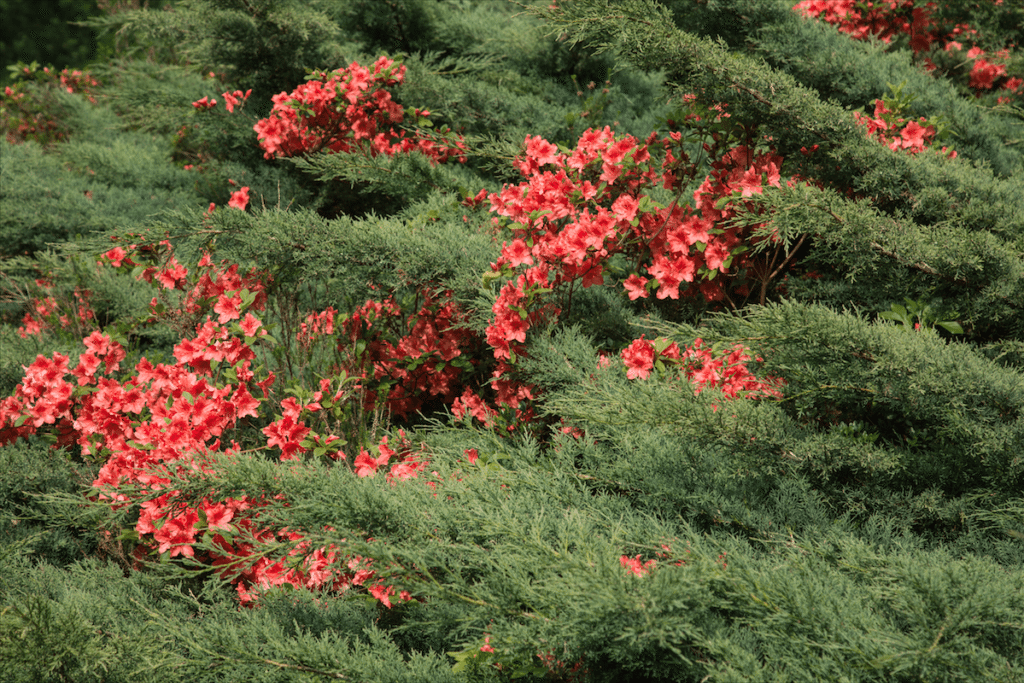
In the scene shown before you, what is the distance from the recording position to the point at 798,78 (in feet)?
9.33

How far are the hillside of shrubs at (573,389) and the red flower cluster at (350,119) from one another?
2 cm

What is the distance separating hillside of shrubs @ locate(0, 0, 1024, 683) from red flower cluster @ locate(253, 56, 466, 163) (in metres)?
0.02

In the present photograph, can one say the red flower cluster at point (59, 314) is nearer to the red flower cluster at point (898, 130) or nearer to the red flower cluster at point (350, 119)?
the red flower cluster at point (350, 119)

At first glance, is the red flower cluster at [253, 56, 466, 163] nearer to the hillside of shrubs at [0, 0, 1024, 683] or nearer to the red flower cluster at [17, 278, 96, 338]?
the hillside of shrubs at [0, 0, 1024, 683]

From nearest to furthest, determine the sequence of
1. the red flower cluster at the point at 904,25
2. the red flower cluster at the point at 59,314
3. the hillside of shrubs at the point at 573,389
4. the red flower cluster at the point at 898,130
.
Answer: the hillside of shrubs at the point at 573,389
the red flower cluster at the point at 898,130
the red flower cluster at the point at 59,314
the red flower cluster at the point at 904,25

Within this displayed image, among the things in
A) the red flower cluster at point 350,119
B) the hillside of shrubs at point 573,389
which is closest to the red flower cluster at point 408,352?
the hillside of shrubs at point 573,389

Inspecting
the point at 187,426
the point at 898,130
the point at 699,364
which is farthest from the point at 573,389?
the point at 898,130

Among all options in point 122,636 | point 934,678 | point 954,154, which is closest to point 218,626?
point 122,636

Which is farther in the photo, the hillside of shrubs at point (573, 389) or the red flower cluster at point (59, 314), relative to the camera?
the red flower cluster at point (59, 314)

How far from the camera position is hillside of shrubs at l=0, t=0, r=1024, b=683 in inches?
48.9

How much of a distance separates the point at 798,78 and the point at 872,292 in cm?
117

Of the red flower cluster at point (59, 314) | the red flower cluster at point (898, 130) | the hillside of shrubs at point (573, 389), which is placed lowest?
the red flower cluster at point (59, 314)

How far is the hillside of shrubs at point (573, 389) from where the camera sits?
1.24 meters

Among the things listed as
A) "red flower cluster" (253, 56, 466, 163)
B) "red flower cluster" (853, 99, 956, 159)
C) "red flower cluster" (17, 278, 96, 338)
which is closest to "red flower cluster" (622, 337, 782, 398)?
"red flower cluster" (853, 99, 956, 159)
